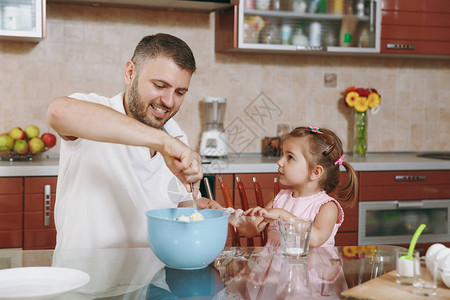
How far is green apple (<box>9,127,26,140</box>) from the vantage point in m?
3.13

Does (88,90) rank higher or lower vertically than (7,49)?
lower

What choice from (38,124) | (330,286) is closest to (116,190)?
(330,286)

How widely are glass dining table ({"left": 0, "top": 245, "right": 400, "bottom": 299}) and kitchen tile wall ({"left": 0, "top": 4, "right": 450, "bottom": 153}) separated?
215 centimetres

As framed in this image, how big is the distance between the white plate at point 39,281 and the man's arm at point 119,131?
34 cm

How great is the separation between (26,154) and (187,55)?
1.65 m

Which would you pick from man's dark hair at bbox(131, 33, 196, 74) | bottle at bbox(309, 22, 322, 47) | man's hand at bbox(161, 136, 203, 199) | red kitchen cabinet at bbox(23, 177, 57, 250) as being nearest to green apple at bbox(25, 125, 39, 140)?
red kitchen cabinet at bbox(23, 177, 57, 250)

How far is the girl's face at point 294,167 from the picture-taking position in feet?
6.89

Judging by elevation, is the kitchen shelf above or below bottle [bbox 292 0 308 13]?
below

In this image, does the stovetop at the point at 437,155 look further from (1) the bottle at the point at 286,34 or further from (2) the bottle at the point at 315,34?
(1) the bottle at the point at 286,34

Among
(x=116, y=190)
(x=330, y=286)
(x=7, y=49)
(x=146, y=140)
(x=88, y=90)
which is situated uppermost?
(x=7, y=49)

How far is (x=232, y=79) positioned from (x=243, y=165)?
32.8 inches

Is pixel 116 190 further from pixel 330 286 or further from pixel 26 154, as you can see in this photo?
pixel 26 154

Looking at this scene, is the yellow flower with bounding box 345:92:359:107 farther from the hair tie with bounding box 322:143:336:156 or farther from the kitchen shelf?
the hair tie with bounding box 322:143:336:156

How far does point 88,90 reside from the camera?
3.47m
